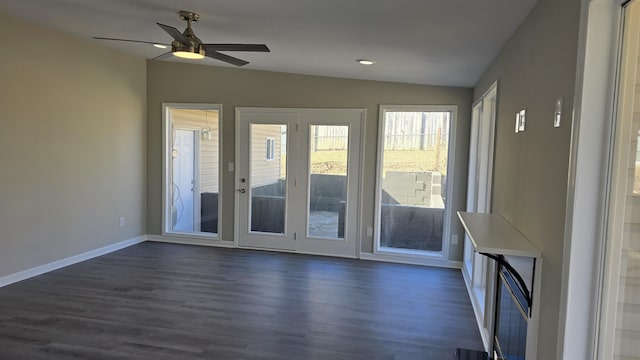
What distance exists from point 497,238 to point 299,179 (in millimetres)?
3699

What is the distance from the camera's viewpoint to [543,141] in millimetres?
1959

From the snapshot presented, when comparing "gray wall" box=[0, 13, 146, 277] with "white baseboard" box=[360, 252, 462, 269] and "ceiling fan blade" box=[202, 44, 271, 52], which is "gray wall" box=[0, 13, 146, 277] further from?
"white baseboard" box=[360, 252, 462, 269]

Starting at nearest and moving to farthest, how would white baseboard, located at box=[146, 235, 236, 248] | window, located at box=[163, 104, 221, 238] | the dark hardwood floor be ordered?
the dark hardwood floor, white baseboard, located at box=[146, 235, 236, 248], window, located at box=[163, 104, 221, 238]

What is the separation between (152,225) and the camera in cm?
614

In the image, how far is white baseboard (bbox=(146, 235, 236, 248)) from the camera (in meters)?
5.91

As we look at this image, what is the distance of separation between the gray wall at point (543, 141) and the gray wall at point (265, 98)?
2262 millimetres

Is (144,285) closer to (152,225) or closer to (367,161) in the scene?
(152,225)

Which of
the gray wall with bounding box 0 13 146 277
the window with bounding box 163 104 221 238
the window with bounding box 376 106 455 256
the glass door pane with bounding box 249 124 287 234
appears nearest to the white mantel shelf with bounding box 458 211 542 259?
the window with bounding box 376 106 455 256

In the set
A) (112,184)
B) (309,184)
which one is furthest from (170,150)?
(309,184)

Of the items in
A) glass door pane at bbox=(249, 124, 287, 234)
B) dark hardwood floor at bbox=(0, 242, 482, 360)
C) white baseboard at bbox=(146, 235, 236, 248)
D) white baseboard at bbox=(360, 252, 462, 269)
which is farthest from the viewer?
white baseboard at bbox=(146, 235, 236, 248)

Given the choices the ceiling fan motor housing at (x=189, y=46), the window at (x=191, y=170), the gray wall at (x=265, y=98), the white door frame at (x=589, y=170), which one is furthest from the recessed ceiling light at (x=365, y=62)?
the white door frame at (x=589, y=170)

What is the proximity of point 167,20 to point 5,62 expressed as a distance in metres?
1.79

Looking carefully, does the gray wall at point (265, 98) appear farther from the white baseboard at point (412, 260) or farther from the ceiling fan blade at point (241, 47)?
the ceiling fan blade at point (241, 47)

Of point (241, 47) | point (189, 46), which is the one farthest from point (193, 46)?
point (241, 47)
